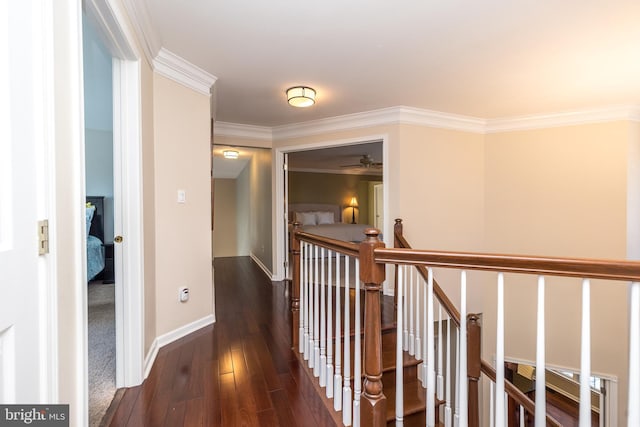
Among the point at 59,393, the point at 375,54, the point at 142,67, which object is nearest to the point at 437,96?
the point at 375,54

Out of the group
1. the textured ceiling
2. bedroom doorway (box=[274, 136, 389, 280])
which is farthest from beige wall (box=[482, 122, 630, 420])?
bedroom doorway (box=[274, 136, 389, 280])

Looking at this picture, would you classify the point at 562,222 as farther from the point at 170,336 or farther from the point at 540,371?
the point at 170,336

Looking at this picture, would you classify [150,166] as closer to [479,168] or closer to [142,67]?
[142,67]

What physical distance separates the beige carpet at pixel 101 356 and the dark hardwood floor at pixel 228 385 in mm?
84

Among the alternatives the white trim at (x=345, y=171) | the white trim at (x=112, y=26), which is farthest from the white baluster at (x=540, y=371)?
the white trim at (x=345, y=171)

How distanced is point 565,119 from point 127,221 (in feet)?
15.4

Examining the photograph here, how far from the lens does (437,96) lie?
322cm

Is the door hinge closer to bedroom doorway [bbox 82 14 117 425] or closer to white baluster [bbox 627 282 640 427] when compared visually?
bedroom doorway [bbox 82 14 117 425]

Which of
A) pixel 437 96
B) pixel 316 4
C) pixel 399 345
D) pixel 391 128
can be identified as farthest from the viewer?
pixel 391 128

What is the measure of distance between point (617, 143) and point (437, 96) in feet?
7.29

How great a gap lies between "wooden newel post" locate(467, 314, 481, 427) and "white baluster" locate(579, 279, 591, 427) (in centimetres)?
96

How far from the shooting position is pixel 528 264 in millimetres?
956

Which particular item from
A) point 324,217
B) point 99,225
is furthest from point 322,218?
point 99,225

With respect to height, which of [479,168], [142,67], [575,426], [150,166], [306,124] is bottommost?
[575,426]
